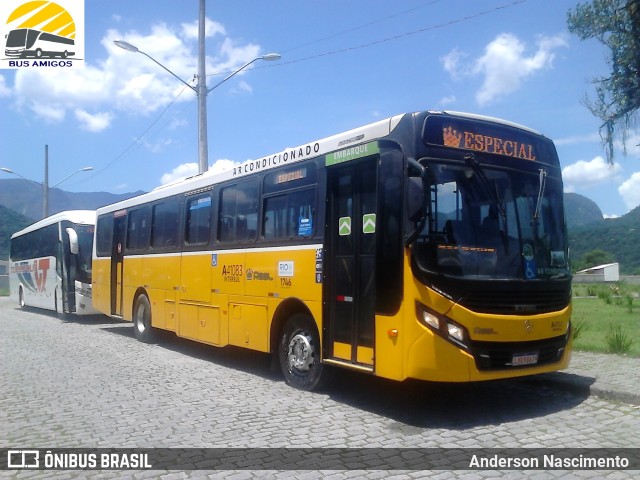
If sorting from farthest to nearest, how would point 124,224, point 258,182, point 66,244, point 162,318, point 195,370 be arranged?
point 66,244 → point 124,224 → point 162,318 → point 195,370 → point 258,182

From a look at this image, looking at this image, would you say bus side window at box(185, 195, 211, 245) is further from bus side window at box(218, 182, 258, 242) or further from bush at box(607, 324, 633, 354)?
bush at box(607, 324, 633, 354)

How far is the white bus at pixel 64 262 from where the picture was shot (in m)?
20.0

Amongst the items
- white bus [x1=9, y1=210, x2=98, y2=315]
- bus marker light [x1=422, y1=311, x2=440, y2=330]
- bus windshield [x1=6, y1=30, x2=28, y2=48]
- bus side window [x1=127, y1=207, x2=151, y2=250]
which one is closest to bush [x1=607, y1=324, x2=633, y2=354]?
bus marker light [x1=422, y1=311, x2=440, y2=330]

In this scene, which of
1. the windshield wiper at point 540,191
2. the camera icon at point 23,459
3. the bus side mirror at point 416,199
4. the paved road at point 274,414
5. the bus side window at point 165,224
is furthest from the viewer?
the bus side window at point 165,224

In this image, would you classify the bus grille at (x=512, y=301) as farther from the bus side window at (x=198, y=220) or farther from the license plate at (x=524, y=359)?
the bus side window at (x=198, y=220)

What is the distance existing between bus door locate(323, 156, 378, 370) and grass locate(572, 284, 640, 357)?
549 centimetres

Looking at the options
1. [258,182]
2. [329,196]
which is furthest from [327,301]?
[258,182]

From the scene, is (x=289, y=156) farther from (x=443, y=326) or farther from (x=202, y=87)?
(x=202, y=87)

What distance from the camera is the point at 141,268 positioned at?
576 inches

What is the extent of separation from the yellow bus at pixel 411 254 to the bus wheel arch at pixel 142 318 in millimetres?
4893

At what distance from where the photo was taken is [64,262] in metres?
20.1

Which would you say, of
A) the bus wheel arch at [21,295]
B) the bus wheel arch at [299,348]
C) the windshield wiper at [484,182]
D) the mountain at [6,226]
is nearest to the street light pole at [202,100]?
the bus wheel arch at [299,348]

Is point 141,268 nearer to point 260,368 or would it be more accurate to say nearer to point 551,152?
point 260,368

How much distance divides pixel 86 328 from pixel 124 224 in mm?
4465
